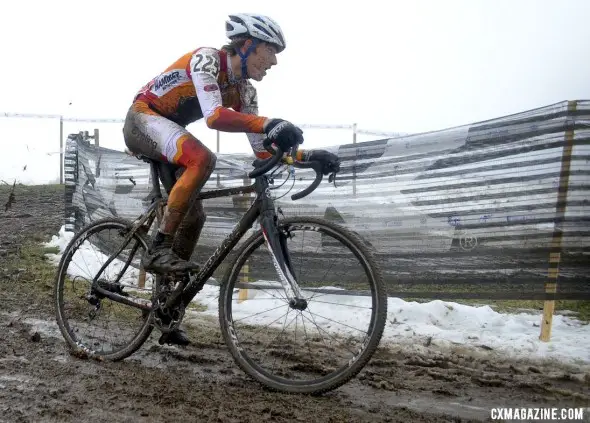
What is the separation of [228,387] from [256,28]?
90.3 inches

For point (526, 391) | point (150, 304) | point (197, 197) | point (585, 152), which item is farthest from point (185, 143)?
point (585, 152)

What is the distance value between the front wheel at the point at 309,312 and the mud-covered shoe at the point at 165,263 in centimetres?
30

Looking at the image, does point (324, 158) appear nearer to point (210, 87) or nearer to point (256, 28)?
point (210, 87)

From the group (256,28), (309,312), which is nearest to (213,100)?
(256,28)

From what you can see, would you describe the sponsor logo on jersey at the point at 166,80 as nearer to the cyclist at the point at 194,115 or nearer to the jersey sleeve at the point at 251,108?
the cyclist at the point at 194,115

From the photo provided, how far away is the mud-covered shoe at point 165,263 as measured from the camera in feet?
12.7

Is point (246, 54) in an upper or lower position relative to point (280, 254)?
upper

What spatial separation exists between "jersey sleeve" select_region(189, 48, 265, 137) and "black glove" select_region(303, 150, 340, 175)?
1.07 feet

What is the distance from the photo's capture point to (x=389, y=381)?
3.82 m

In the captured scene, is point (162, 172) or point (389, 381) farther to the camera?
point (162, 172)

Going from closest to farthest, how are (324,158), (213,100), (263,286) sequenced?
1. (324,158)
2. (213,100)
3. (263,286)

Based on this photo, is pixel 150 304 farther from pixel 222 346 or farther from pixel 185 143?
pixel 185 143

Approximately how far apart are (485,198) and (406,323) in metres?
1.33

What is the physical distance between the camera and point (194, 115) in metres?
4.32
